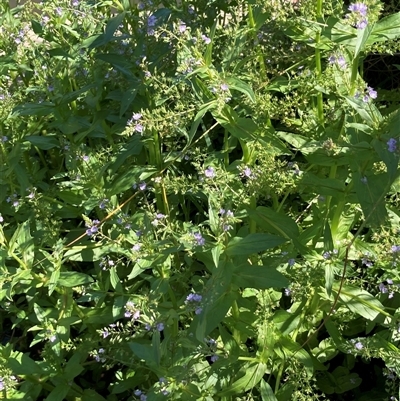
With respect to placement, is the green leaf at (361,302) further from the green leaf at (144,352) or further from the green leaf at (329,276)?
the green leaf at (144,352)

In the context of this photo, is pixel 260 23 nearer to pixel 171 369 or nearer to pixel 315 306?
pixel 315 306

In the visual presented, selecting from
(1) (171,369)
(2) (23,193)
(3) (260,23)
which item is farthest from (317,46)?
(2) (23,193)

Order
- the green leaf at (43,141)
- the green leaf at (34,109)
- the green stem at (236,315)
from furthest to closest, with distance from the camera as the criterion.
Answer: the green leaf at (43,141) < the green leaf at (34,109) < the green stem at (236,315)

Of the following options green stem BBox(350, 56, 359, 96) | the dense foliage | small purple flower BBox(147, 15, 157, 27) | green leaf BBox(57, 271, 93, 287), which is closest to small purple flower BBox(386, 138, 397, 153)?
the dense foliage

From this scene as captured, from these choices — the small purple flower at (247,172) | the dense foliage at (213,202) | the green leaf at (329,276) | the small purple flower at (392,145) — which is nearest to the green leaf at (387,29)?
the dense foliage at (213,202)

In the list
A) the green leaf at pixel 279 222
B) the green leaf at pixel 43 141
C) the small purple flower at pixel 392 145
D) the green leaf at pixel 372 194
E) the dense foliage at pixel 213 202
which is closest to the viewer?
the small purple flower at pixel 392 145

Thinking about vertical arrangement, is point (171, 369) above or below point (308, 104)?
below

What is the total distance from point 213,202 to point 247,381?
734 mm

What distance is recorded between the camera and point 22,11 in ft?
9.55

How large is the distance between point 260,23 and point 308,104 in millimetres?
416

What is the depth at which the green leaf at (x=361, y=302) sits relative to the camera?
2008mm

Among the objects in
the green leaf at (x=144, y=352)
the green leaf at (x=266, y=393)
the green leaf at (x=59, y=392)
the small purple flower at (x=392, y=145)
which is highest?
the small purple flower at (x=392, y=145)

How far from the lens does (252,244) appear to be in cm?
177

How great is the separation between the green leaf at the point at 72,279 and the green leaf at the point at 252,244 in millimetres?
761
